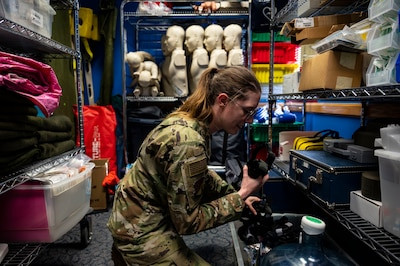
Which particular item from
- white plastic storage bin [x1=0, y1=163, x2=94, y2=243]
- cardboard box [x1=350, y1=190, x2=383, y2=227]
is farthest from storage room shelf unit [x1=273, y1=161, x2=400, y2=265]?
white plastic storage bin [x1=0, y1=163, x2=94, y2=243]

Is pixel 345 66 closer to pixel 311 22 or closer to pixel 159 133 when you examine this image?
pixel 311 22

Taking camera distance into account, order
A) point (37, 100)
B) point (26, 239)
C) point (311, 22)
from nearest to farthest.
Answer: point (37, 100) < point (26, 239) < point (311, 22)

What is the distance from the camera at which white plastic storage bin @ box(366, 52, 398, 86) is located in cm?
87

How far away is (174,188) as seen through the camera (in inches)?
39.4

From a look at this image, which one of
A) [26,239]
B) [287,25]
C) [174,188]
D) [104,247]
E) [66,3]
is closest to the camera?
[174,188]

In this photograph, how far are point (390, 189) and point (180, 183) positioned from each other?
64cm

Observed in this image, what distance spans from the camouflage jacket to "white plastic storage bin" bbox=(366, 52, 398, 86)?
60 cm

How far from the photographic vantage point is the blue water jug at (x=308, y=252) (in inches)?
39.2

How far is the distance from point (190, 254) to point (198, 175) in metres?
0.35

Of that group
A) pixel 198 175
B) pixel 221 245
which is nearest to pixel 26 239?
pixel 198 175

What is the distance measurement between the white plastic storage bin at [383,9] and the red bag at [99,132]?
2.45 m

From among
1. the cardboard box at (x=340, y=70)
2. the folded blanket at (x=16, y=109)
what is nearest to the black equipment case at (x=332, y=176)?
the cardboard box at (x=340, y=70)

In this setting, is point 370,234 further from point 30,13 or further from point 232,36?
point 232,36

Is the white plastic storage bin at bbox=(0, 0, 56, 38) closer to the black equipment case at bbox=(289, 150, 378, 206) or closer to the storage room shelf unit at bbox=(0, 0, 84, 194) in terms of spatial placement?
the storage room shelf unit at bbox=(0, 0, 84, 194)
